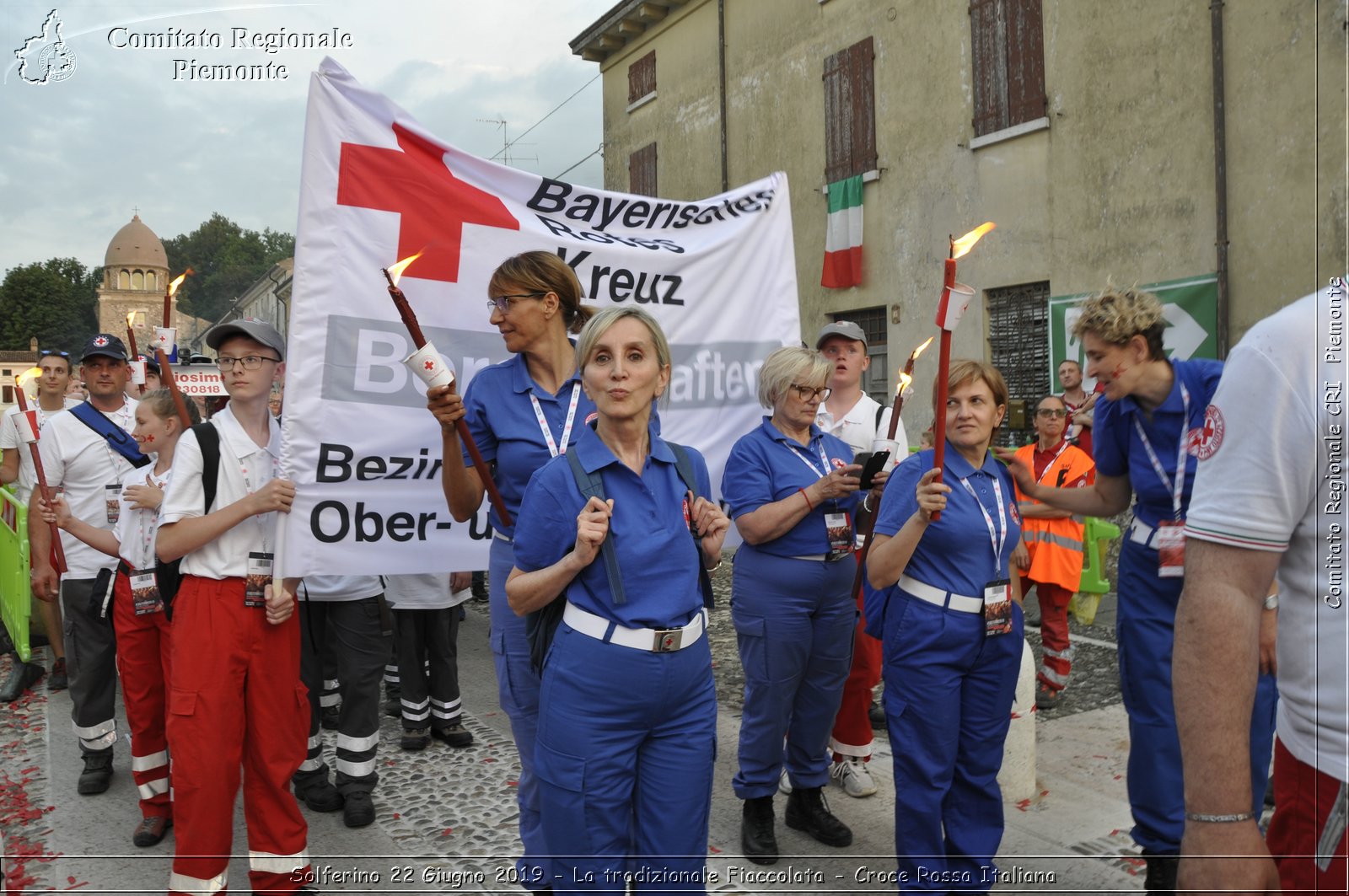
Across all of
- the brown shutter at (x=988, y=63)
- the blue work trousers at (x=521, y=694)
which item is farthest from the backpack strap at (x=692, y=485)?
the brown shutter at (x=988, y=63)

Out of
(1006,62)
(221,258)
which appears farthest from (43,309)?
(1006,62)

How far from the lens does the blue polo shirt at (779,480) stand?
3.92m

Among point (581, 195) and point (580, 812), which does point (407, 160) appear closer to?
point (581, 195)

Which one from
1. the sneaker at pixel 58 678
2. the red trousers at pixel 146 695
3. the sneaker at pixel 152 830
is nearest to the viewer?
the sneaker at pixel 152 830

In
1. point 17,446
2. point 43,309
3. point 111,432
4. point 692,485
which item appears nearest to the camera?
point 692,485

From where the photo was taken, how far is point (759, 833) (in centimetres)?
395

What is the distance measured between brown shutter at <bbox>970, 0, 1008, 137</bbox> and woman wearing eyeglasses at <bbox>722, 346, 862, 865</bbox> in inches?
399

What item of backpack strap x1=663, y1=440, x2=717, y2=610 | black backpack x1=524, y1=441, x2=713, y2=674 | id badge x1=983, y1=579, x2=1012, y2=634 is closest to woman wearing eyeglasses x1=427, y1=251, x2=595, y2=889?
black backpack x1=524, y1=441, x2=713, y2=674

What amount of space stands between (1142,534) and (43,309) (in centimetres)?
7002

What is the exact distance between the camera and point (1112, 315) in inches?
132

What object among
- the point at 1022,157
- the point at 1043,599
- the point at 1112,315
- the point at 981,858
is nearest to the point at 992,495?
the point at 1112,315

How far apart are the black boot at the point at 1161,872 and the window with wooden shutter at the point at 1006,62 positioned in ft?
35.1

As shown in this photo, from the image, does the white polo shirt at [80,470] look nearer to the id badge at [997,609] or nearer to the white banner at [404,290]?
the white banner at [404,290]

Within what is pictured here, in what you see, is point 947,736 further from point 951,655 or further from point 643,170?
point 643,170
